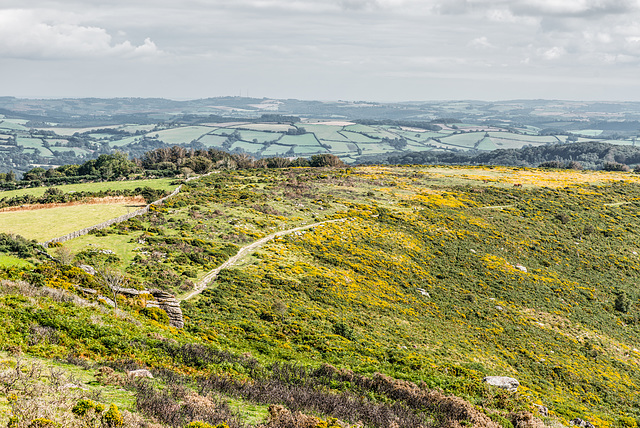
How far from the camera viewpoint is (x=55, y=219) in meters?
53.9

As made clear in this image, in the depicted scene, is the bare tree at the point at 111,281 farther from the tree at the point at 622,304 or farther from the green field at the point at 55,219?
the tree at the point at 622,304

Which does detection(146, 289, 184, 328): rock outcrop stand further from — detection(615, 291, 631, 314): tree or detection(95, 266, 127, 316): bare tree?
detection(615, 291, 631, 314): tree

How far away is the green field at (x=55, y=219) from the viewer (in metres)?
46.8

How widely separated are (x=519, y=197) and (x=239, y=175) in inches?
2577

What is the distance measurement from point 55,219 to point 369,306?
130 feet

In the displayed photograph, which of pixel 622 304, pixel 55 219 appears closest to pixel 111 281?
pixel 55 219

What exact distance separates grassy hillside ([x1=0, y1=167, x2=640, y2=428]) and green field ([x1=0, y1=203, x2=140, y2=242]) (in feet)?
15.9

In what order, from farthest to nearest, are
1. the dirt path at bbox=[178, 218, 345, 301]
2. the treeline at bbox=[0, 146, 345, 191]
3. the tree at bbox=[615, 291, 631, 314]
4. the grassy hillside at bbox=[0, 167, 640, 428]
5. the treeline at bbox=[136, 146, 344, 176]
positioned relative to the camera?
the treeline at bbox=[136, 146, 344, 176]
the treeline at bbox=[0, 146, 345, 191]
the tree at bbox=[615, 291, 631, 314]
the dirt path at bbox=[178, 218, 345, 301]
the grassy hillside at bbox=[0, 167, 640, 428]

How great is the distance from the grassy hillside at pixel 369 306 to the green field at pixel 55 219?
4847 millimetres

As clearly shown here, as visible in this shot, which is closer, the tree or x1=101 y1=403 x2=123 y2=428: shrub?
x1=101 y1=403 x2=123 y2=428: shrub

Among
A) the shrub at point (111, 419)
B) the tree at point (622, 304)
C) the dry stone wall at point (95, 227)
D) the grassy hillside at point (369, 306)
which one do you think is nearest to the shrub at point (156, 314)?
the grassy hillside at point (369, 306)

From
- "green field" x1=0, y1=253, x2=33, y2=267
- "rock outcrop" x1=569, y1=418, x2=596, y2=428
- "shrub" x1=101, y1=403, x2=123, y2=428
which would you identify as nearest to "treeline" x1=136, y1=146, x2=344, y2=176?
"green field" x1=0, y1=253, x2=33, y2=267

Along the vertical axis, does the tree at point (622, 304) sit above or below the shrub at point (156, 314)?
below

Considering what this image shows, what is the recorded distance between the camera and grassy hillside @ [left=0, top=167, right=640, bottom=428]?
2092 centimetres
